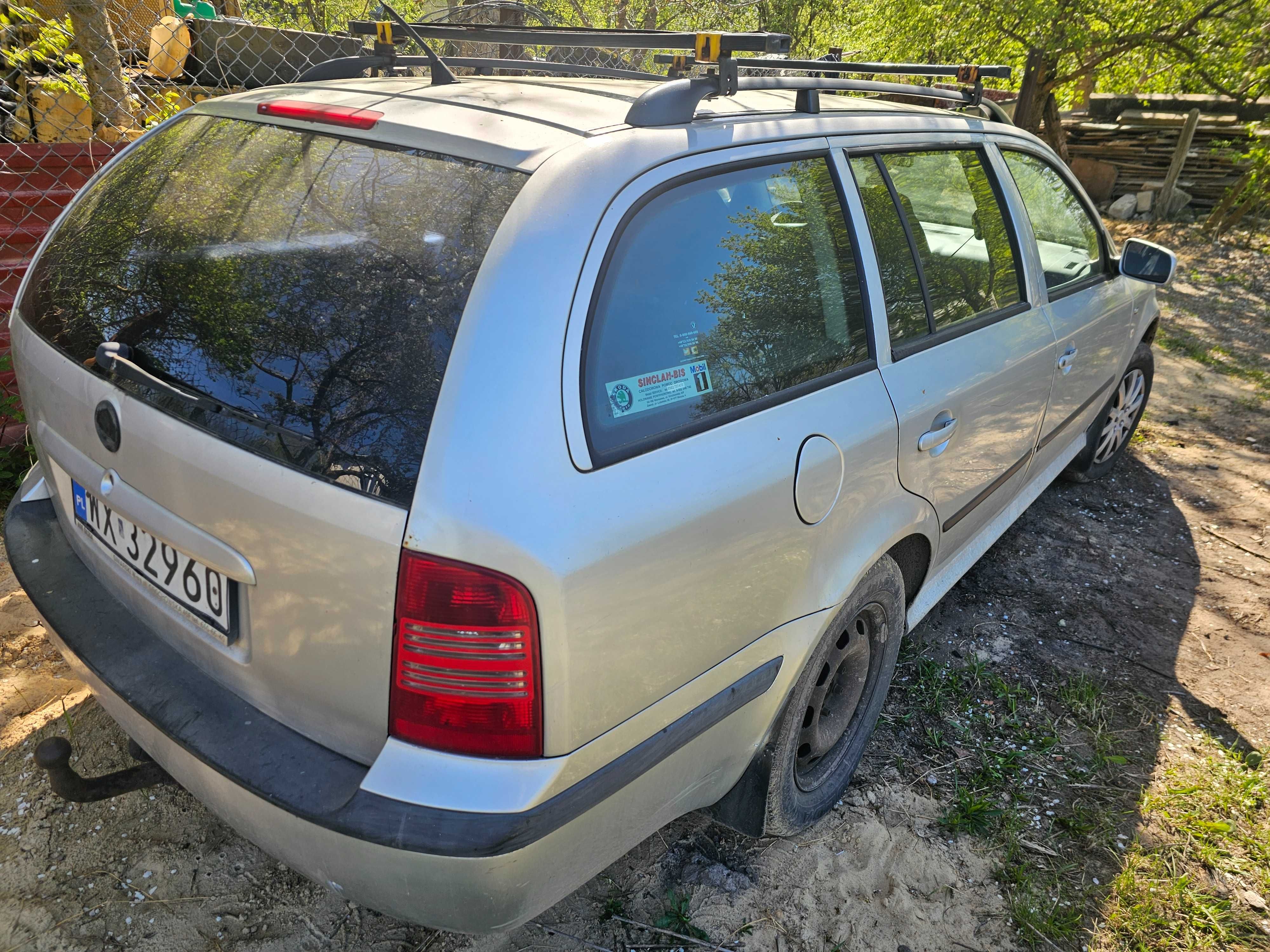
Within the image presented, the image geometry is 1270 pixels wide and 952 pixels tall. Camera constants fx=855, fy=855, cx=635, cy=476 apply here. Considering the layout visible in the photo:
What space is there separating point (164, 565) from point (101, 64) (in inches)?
143

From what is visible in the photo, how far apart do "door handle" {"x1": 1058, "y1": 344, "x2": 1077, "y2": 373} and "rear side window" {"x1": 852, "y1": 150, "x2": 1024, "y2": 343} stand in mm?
371

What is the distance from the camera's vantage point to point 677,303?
164 centimetres

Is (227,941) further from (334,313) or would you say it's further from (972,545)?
(972,545)

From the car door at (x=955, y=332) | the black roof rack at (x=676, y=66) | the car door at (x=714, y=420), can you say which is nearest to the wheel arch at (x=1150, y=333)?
the car door at (x=955, y=332)

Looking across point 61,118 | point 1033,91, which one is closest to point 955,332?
point 61,118

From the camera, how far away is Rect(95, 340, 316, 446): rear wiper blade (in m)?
1.45

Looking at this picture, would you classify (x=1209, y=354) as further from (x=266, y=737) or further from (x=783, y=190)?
(x=266, y=737)

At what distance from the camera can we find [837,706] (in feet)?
7.79

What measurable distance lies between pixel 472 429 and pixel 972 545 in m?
2.16

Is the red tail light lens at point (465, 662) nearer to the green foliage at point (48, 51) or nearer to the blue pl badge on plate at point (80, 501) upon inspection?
the blue pl badge on plate at point (80, 501)

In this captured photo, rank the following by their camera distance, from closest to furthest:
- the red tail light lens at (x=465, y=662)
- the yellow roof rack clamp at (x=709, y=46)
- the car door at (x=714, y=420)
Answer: the red tail light lens at (x=465, y=662) → the car door at (x=714, y=420) → the yellow roof rack clamp at (x=709, y=46)

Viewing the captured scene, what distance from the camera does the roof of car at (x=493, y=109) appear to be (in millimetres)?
1575

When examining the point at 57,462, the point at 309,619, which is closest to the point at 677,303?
the point at 309,619

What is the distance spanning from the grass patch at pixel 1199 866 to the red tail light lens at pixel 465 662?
1.69 m
